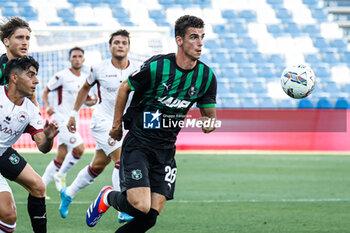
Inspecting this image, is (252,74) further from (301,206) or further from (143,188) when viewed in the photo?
(143,188)

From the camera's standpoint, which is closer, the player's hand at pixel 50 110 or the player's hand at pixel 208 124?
the player's hand at pixel 208 124

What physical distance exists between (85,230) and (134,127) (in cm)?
181

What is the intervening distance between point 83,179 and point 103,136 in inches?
23.8

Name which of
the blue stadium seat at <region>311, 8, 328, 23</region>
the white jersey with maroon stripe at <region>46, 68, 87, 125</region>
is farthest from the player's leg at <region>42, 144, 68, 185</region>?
the blue stadium seat at <region>311, 8, 328, 23</region>

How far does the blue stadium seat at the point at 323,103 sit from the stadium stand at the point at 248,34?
0.13 feet

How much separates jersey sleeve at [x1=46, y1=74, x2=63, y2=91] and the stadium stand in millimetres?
12232

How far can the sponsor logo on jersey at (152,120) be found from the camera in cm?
544

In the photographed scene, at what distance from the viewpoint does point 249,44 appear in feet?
88.0

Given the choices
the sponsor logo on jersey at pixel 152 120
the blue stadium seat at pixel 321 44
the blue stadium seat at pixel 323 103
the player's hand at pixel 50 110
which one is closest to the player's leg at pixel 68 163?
the player's hand at pixel 50 110

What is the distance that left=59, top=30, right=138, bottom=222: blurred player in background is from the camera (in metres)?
8.02

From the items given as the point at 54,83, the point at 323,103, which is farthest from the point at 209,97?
the point at 323,103

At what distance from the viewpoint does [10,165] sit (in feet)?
18.2

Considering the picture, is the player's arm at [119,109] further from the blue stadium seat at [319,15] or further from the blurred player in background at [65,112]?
the blue stadium seat at [319,15]

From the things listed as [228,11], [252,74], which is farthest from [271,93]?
[228,11]
